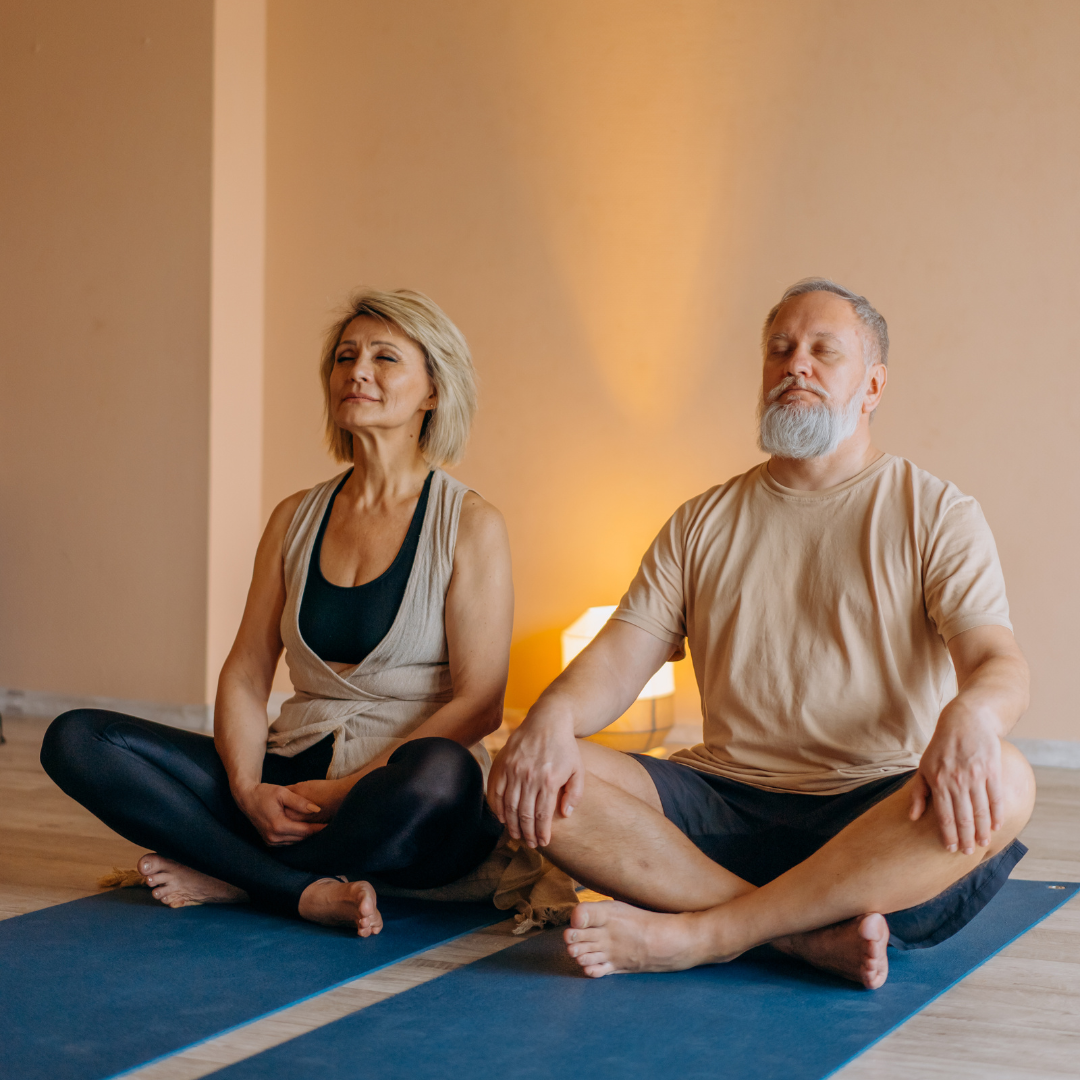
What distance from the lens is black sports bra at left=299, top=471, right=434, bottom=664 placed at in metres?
2.22

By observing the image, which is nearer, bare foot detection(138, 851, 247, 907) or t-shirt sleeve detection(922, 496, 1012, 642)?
t-shirt sleeve detection(922, 496, 1012, 642)

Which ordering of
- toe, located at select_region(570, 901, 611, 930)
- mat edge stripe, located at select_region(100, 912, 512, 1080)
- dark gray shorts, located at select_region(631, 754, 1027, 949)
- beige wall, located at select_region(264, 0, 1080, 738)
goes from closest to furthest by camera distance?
mat edge stripe, located at select_region(100, 912, 512, 1080)
toe, located at select_region(570, 901, 611, 930)
dark gray shorts, located at select_region(631, 754, 1027, 949)
beige wall, located at select_region(264, 0, 1080, 738)

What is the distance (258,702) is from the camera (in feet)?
7.60

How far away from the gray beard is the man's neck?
0.09 ft

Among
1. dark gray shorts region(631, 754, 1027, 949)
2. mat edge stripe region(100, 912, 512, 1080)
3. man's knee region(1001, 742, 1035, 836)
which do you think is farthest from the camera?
dark gray shorts region(631, 754, 1027, 949)

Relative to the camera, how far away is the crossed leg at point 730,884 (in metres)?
1.70

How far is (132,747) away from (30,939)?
33cm

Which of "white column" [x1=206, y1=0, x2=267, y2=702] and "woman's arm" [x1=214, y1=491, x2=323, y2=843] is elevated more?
"white column" [x1=206, y1=0, x2=267, y2=702]

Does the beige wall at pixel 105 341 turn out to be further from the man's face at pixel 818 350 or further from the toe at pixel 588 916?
the toe at pixel 588 916

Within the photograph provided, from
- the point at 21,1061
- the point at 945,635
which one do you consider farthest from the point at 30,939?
the point at 945,635

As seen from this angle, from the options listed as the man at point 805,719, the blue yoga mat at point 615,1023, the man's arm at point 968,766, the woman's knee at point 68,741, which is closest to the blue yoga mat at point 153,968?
the blue yoga mat at point 615,1023

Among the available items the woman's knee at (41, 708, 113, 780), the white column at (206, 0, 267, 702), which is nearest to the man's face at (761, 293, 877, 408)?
the woman's knee at (41, 708, 113, 780)

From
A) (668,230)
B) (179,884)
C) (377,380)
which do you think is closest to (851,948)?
(179,884)

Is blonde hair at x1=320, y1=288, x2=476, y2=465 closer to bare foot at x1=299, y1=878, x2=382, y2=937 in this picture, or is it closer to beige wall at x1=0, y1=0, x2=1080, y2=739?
bare foot at x1=299, y1=878, x2=382, y2=937
